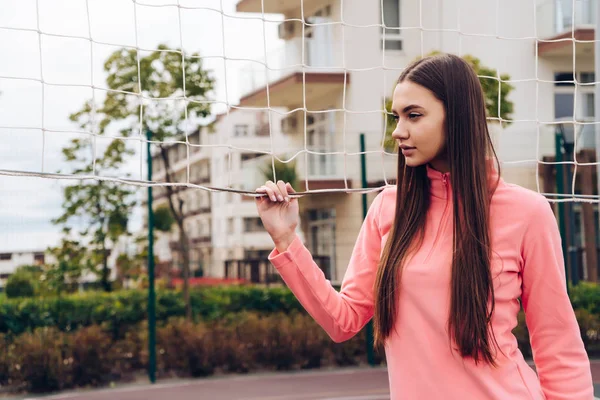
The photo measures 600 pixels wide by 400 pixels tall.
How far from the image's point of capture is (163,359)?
849cm

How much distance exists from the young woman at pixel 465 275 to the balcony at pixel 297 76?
449 inches

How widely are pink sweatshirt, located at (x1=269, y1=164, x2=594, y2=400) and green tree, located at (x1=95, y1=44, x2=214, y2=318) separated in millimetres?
7918

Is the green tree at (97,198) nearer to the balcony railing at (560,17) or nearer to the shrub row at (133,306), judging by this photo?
the shrub row at (133,306)

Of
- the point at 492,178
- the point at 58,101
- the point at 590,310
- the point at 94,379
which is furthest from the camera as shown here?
the point at 590,310

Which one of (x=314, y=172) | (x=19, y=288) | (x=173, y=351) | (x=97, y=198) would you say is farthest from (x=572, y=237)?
(x=19, y=288)

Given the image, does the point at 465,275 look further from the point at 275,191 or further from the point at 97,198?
the point at 97,198

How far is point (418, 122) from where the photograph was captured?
6.11 ft

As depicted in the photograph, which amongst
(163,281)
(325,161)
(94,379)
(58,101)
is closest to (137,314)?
(163,281)

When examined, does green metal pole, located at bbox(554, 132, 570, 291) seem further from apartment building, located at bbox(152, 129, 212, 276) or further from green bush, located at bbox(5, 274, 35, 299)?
green bush, located at bbox(5, 274, 35, 299)

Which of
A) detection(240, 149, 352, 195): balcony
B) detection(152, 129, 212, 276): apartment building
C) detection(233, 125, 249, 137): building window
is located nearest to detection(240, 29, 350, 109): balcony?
detection(240, 149, 352, 195): balcony

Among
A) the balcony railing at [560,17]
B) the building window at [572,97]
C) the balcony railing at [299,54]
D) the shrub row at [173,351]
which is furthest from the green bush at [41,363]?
the balcony railing at [560,17]

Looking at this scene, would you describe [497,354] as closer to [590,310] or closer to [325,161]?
[590,310]

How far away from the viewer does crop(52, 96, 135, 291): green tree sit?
29.1 feet

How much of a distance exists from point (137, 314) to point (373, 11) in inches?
174
